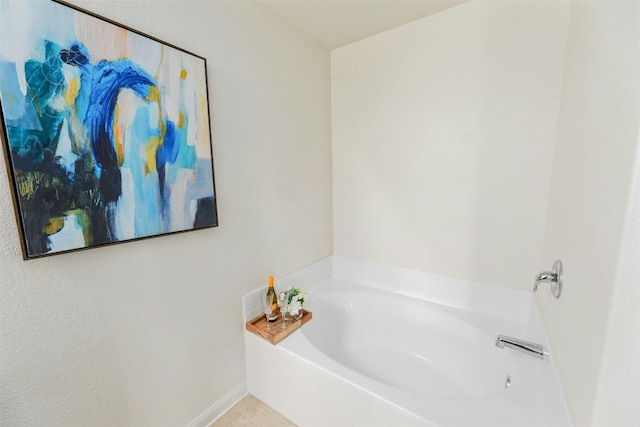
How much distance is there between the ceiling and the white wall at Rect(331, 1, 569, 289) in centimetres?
9

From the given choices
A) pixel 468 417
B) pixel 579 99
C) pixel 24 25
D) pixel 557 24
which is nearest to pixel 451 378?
pixel 468 417

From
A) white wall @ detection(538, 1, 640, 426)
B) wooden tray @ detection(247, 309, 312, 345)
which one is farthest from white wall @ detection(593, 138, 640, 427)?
wooden tray @ detection(247, 309, 312, 345)

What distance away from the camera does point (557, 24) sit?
137 centimetres

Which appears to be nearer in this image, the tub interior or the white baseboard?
the white baseboard

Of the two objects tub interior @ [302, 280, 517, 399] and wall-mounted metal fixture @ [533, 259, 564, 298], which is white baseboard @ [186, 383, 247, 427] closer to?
tub interior @ [302, 280, 517, 399]

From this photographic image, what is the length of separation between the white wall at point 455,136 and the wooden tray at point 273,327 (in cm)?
86

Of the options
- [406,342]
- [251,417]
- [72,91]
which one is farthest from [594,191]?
[251,417]

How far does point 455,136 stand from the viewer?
172 centimetres

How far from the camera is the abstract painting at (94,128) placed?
83 cm

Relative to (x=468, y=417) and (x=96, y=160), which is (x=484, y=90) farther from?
(x=96, y=160)

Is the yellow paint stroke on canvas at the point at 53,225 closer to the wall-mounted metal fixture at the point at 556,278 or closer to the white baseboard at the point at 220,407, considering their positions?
the white baseboard at the point at 220,407

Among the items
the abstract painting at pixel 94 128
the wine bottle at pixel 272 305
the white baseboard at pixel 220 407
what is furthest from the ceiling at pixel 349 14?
the white baseboard at pixel 220 407

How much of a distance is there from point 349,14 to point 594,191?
1.62 meters

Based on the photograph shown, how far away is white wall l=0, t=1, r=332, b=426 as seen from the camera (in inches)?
36.0
